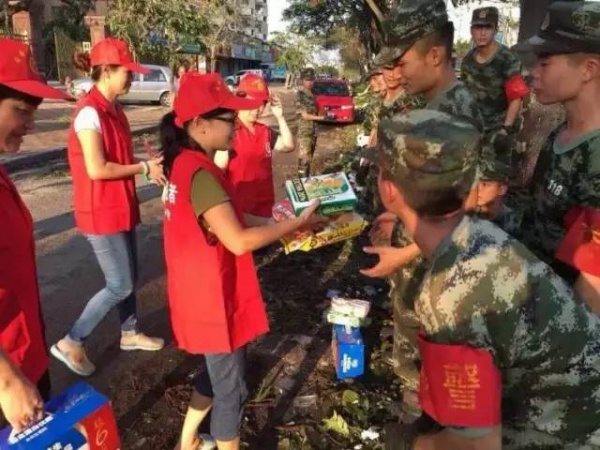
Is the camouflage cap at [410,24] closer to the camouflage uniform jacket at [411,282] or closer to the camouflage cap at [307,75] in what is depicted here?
the camouflage uniform jacket at [411,282]

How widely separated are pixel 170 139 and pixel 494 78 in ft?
14.5

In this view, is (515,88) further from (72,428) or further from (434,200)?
(72,428)

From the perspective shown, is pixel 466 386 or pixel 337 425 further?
pixel 337 425

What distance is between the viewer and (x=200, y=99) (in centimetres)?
225

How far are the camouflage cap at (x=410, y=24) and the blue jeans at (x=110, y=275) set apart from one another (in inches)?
77.5

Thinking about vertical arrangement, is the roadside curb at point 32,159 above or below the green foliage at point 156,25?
below

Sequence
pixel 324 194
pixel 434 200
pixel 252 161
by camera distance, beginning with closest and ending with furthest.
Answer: pixel 434 200, pixel 324 194, pixel 252 161

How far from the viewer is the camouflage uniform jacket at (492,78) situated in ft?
18.9

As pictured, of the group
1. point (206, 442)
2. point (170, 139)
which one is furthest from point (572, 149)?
point (206, 442)

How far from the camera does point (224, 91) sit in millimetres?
2332

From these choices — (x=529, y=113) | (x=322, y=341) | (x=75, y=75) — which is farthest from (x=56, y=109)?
(x=322, y=341)

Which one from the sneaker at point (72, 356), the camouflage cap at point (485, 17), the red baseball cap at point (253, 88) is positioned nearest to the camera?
the sneaker at point (72, 356)

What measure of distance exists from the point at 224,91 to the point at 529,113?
6.33 meters

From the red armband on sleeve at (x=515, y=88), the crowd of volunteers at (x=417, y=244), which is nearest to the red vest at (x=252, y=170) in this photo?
the crowd of volunteers at (x=417, y=244)
